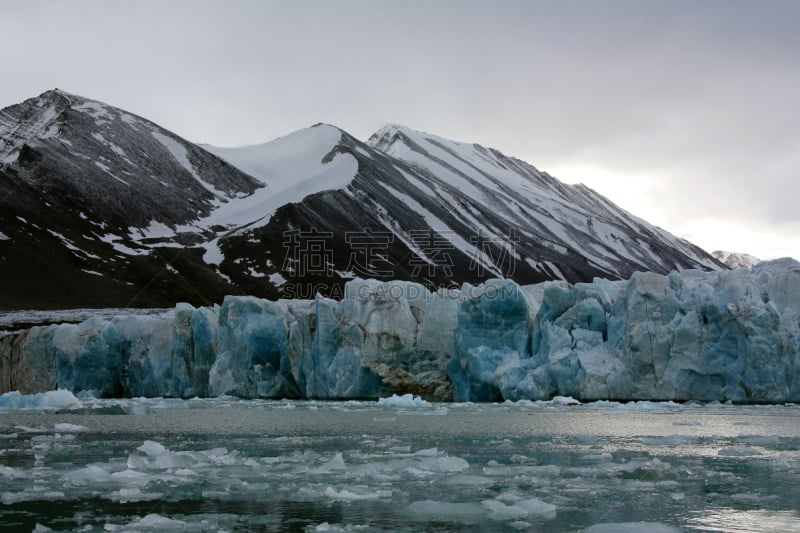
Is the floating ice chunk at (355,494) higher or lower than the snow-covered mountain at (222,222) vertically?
lower

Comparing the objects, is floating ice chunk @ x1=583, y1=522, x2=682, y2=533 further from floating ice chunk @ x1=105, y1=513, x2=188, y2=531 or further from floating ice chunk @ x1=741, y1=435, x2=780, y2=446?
floating ice chunk @ x1=741, y1=435, x2=780, y2=446

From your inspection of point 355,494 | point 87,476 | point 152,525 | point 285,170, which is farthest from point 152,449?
point 285,170

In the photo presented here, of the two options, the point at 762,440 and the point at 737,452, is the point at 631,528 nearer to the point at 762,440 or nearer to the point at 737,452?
the point at 737,452

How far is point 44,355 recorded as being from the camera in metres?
43.5

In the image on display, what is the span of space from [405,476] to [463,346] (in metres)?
21.6

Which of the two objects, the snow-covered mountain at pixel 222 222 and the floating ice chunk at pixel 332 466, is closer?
the floating ice chunk at pixel 332 466

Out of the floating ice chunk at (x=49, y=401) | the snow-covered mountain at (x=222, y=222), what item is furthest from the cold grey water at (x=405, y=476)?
the snow-covered mountain at (x=222, y=222)

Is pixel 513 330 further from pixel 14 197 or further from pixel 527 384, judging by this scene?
pixel 14 197

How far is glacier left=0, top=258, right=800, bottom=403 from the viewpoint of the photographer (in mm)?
32188

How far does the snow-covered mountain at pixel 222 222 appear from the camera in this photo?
105188 mm

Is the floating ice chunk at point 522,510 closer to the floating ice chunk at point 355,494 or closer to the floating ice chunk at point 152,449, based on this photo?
the floating ice chunk at point 355,494

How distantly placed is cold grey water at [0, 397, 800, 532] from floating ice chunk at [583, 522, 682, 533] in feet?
0.16

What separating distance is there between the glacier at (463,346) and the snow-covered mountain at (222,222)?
5069 cm

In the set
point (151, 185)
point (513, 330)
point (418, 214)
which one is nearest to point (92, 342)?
point (513, 330)
